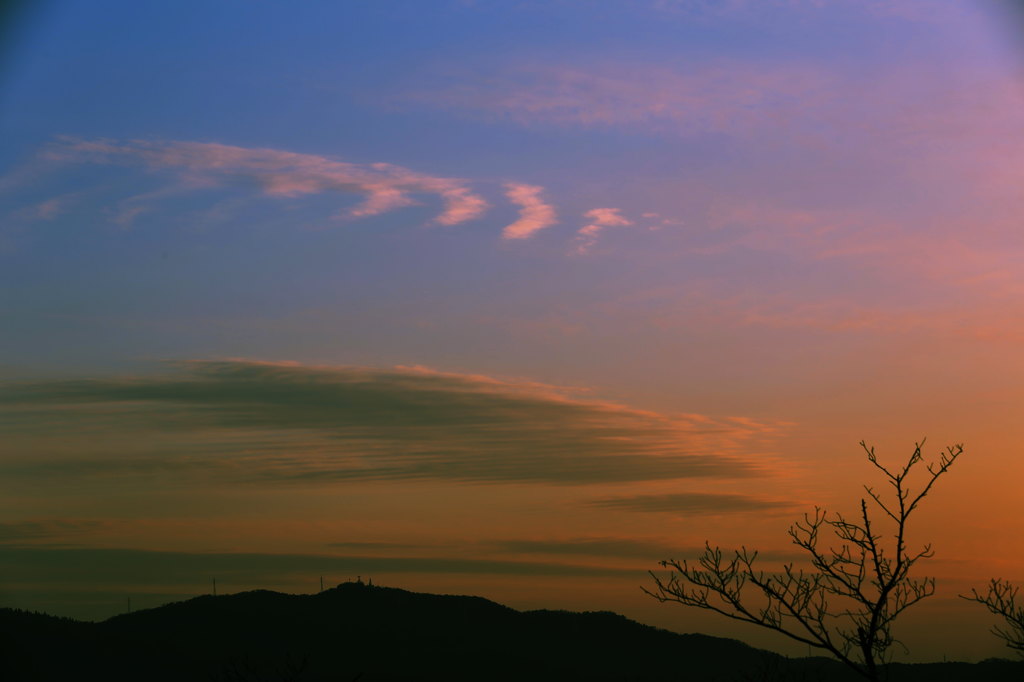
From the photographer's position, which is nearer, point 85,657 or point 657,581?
point 657,581

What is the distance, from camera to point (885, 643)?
16.0m

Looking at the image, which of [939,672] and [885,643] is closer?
[885,643]

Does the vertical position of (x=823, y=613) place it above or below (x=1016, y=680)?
above

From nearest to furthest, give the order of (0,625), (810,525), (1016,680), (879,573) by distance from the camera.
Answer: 1. (879,573)
2. (810,525)
3. (1016,680)
4. (0,625)

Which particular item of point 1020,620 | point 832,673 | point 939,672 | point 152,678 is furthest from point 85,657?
point 1020,620

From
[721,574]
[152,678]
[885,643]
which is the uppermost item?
[721,574]

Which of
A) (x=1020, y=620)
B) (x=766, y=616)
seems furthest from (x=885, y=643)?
(x=1020, y=620)

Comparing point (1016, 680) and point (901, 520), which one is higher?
point (901, 520)

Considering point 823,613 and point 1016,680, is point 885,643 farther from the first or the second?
point 1016,680

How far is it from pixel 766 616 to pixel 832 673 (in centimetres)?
19523

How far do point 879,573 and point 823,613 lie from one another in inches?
53.5

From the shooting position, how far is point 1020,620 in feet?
67.4

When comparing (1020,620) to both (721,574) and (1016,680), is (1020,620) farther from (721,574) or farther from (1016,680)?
(1016,680)

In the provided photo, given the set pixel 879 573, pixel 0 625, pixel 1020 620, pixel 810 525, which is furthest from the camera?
pixel 0 625
